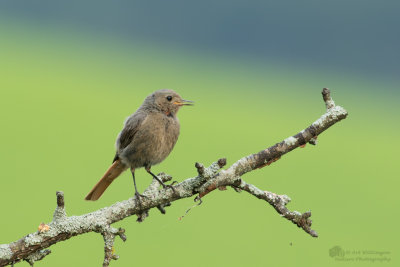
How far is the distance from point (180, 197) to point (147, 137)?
1.41m

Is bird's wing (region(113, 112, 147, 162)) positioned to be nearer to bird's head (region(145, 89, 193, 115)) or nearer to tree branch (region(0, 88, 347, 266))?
bird's head (region(145, 89, 193, 115))

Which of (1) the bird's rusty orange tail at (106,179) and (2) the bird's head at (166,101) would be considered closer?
(1) the bird's rusty orange tail at (106,179)

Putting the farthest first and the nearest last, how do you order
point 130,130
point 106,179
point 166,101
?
point 166,101
point 130,130
point 106,179

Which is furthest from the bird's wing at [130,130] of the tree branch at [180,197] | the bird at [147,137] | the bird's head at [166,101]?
the tree branch at [180,197]

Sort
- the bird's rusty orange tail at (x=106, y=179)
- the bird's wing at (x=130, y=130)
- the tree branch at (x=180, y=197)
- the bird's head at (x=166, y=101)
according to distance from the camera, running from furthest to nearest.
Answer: the bird's head at (x=166, y=101)
the bird's wing at (x=130, y=130)
the bird's rusty orange tail at (x=106, y=179)
the tree branch at (x=180, y=197)

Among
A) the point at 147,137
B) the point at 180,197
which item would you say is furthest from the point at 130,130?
the point at 180,197

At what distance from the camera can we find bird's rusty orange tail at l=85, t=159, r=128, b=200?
16.4ft

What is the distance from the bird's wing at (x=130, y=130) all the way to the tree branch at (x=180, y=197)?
4.43 ft

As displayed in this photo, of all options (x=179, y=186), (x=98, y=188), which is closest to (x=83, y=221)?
(x=179, y=186)

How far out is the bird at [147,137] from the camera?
16.7ft

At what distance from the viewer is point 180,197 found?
149 inches

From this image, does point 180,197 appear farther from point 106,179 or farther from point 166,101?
point 166,101

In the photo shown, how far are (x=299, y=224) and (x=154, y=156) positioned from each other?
5.95 ft

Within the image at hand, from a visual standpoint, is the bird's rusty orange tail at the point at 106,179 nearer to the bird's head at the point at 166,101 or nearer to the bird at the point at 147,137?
the bird at the point at 147,137
